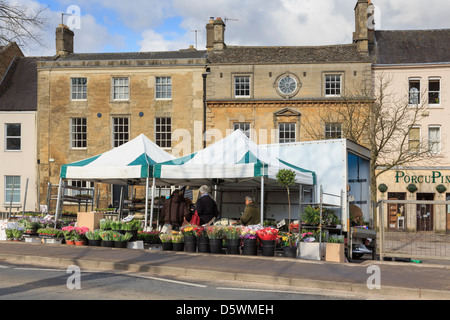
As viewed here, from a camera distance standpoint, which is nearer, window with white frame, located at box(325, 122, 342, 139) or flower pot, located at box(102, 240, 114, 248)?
flower pot, located at box(102, 240, 114, 248)

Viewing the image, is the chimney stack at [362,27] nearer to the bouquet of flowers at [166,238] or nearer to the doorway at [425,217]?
the doorway at [425,217]

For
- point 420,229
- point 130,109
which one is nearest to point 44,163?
point 130,109

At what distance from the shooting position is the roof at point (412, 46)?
113 feet

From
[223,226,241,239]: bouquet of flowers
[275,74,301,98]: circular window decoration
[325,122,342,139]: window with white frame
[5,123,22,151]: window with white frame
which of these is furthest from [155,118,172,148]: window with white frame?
[223,226,241,239]: bouquet of flowers

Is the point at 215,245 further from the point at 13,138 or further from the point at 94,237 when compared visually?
the point at 13,138

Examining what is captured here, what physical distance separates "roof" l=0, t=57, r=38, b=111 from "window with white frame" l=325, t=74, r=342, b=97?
61.0 ft

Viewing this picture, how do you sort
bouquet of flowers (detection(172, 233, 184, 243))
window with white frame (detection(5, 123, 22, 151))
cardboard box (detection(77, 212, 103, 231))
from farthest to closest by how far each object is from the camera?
window with white frame (detection(5, 123, 22, 151)), cardboard box (detection(77, 212, 103, 231)), bouquet of flowers (detection(172, 233, 184, 243))

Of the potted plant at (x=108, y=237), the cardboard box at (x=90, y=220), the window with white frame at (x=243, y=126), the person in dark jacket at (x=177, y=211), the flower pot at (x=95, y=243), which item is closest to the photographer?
the potted plant at (x=108, y=237)

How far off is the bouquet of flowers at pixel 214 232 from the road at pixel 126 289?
3624 mm

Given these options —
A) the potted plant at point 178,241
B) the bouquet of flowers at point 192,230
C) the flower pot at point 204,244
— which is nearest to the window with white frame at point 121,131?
the potted plant at point 178,241

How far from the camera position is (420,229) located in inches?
517

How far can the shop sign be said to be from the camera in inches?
1334

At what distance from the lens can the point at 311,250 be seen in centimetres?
1402

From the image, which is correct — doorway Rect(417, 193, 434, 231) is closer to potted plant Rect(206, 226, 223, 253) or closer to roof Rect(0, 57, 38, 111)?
potted plant Rect(206, 226, 223, 253)
